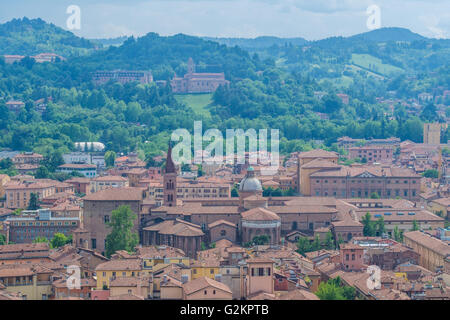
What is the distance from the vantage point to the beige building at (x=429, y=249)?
71.1ft

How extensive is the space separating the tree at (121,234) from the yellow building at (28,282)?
4101mm

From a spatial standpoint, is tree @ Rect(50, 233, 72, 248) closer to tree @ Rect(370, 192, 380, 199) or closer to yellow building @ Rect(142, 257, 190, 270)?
yellow building @ Rect(142, 257, 190, 270)

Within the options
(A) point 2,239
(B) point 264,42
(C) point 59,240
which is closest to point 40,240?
(A) point 2,239

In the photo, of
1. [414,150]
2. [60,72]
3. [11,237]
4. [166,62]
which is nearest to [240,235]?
[11,237]

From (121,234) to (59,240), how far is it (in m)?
2.98

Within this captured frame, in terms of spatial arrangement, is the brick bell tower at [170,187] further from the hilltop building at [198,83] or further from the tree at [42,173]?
the hilltop building at [198,83]

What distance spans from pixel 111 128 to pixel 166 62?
30158 mm

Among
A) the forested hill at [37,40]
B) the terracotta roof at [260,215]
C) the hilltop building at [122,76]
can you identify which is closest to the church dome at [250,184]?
the terracotta roof at [260,215]

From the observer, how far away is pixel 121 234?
2269 cm

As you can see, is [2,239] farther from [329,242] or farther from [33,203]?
[329,242]

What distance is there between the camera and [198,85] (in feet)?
238

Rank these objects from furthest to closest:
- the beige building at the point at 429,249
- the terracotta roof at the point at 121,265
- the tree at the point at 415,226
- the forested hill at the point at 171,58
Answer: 1. the forested hill at the point at 171,58
2. the tree at the point at 415,226
3. the beige building at the point at 429,249
4. the terracotta roof at the point at 121,265

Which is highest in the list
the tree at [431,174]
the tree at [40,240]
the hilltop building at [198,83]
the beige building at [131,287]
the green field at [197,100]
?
the hilltop building at [198,83]
